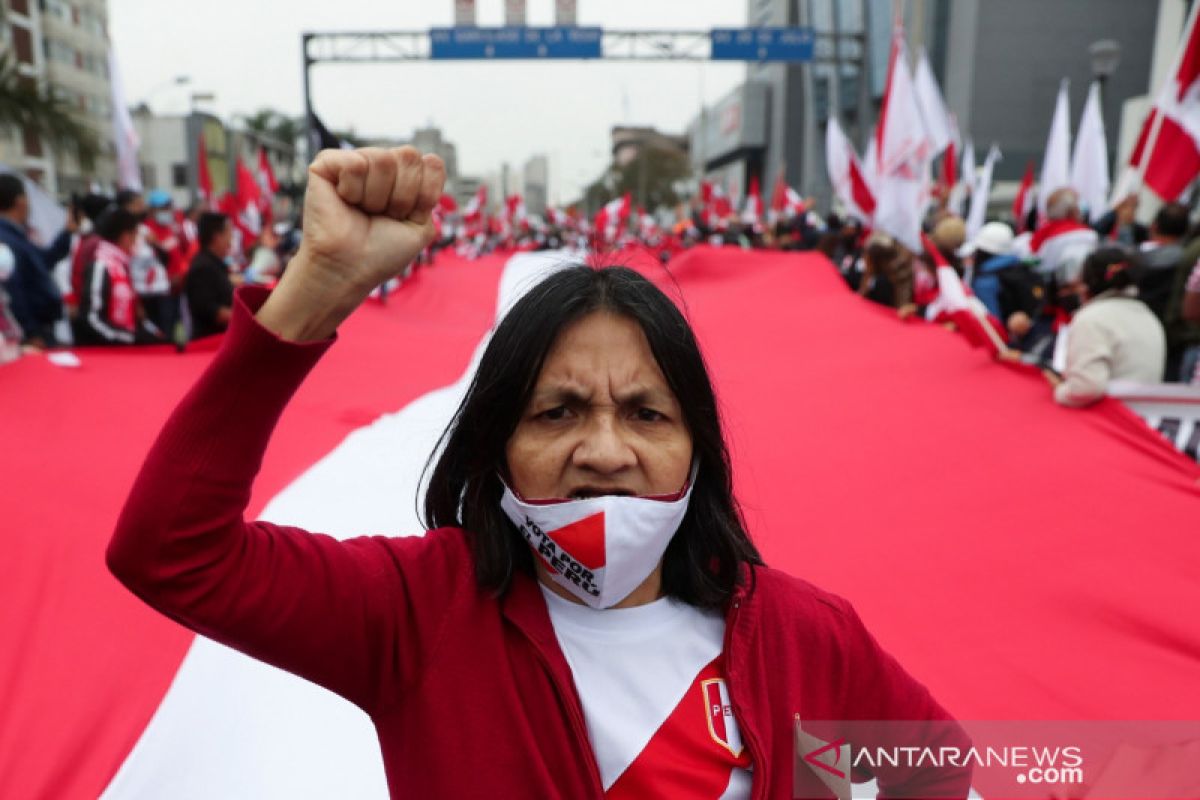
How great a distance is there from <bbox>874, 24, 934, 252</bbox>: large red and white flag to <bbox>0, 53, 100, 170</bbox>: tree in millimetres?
11236

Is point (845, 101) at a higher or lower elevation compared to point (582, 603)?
higher

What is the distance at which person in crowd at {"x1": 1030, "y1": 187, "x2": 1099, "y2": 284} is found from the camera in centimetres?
690

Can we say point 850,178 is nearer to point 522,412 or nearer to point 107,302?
point 107,302

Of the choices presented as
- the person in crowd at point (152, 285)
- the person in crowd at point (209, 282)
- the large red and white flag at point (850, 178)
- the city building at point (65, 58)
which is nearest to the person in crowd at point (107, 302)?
the person in crowd at point (209, 282)

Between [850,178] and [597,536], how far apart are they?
9.02 meters

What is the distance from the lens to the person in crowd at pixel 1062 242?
22.6ft

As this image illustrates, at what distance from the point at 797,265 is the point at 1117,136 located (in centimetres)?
2658

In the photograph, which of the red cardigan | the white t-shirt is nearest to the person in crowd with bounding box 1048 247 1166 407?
the red cardigan

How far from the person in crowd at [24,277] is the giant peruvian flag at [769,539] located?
183 cm

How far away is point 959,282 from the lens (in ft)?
17.2

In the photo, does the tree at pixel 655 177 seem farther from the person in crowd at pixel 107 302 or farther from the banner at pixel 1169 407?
the banner at pixel 1169 407

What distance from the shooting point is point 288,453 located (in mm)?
3932

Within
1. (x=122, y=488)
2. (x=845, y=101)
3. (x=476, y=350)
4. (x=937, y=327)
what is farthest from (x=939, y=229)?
(x=845, y=101)

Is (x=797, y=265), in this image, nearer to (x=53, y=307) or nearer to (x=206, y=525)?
(x=53, y=307)
